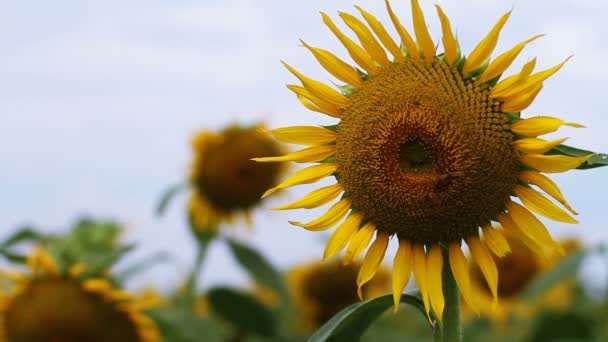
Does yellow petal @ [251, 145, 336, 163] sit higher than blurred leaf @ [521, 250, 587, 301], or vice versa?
yellow petal @ [251, 145, 336, 163]

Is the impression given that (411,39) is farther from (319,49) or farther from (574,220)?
(574,220)

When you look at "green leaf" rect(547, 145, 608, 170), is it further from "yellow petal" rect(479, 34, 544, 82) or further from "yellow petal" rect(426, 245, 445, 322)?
"yellow petal" rect(426, 245, 445, 322)

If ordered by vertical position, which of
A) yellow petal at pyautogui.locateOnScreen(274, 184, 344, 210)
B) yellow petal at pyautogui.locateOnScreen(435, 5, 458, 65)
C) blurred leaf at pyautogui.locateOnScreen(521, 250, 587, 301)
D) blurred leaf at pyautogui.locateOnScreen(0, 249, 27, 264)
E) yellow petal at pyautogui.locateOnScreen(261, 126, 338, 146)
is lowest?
blurred leaf at pyautogui.locateOnScreen(521, 250, 587, 301)

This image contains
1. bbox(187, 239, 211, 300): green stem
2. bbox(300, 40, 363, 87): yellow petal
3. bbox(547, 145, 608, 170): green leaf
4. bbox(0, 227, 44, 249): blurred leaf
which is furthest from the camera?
bbox(187, 239, 211, 300): green stem

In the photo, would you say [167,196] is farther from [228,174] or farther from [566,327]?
[566,327]

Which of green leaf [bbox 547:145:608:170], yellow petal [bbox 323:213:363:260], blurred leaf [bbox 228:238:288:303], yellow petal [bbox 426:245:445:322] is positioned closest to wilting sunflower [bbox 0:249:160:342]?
blurred leaf [bbox 228:238:288:303]

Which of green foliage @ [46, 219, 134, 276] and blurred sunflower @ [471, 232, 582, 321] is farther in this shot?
blurred sunflower @ [471, 232, 582, 321]

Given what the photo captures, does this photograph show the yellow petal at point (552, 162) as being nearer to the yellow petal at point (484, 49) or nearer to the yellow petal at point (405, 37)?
the yellow petal at point (484, 49)

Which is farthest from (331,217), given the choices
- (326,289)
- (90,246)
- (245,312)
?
(326,289)

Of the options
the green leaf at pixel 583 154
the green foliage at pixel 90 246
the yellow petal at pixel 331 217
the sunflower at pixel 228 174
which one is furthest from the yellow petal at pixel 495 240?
the sunflower at pixel 228 174
